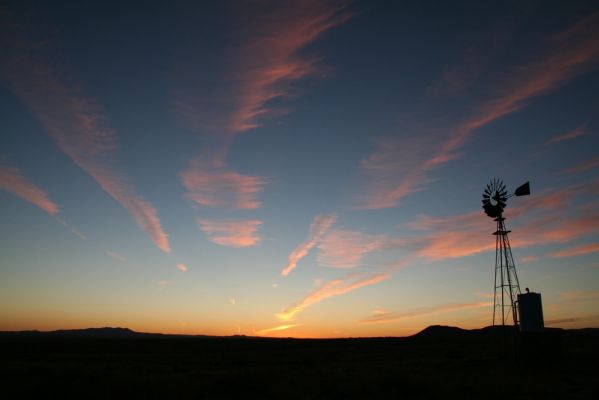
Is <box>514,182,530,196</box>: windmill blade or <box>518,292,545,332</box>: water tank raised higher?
<box>514,182,530,196</box>: windmill blade

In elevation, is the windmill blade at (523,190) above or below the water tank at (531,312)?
above

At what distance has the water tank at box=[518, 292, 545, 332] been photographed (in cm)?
2727

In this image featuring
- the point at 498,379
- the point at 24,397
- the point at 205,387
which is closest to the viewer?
the point at 24,397

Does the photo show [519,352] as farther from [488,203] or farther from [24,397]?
[24,397]

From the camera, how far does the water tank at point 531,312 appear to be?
27266 millimetres

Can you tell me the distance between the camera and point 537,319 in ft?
89.6

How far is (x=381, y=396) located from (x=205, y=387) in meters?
7.05

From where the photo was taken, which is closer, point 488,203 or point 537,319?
point 537,319

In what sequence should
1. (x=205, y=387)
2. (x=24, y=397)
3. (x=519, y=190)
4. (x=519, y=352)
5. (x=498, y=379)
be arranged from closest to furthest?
(x=24, y=397), (x=205, y=387), (x=498, y=379), (x=519, y=352), (x=519, y=190)

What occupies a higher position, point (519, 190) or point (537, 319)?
point (519, 190)

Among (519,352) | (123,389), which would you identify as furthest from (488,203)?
(123,389)

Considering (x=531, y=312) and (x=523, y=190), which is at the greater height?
(x=523, y=190)

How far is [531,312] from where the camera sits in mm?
27469

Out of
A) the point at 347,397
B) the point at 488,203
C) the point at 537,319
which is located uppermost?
the point at 488,203
